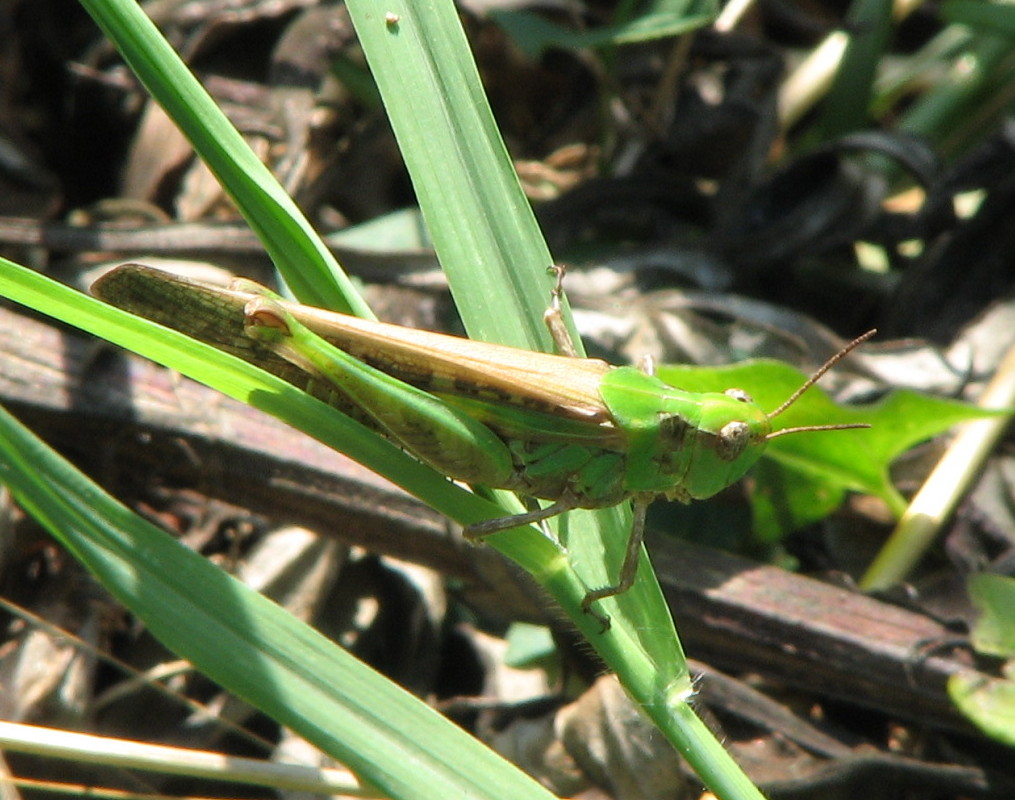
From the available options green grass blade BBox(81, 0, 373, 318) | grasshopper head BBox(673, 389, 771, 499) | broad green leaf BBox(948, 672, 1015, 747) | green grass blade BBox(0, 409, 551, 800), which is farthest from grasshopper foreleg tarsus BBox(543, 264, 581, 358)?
broad green leaf BBox(948, 672, 1015, 747)

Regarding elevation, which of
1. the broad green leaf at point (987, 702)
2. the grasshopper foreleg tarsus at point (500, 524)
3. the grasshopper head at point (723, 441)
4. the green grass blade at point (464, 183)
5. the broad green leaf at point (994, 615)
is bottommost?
the broad green leaf at point (987, 702)

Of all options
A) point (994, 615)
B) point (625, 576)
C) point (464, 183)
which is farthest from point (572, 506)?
point (994, 615)

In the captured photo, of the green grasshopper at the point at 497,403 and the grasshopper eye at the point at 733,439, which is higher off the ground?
the green grasshopper at the point at 497,403

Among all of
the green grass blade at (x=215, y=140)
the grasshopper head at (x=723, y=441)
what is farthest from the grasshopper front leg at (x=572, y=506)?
the green grass blade at (x=215, y=140)

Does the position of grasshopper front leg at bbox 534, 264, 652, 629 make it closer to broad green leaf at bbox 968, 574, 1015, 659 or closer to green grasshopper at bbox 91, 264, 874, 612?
green grasshopper at bbox 91, 264, 874, 612

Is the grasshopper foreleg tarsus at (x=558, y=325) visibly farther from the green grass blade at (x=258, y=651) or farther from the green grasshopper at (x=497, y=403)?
the green grass blade at (x=258, y=651)

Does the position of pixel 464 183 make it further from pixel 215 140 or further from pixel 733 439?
pixel 733 439
